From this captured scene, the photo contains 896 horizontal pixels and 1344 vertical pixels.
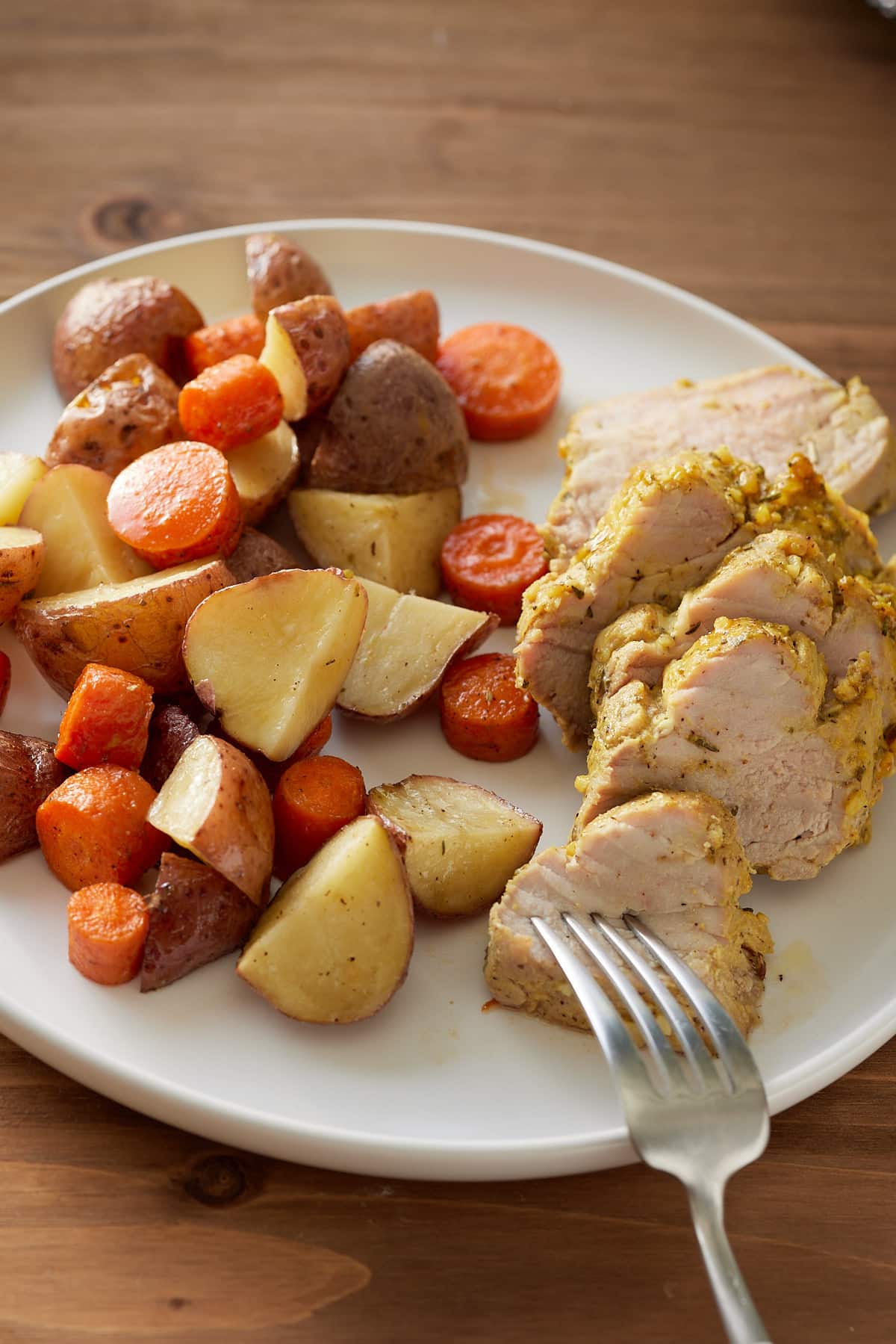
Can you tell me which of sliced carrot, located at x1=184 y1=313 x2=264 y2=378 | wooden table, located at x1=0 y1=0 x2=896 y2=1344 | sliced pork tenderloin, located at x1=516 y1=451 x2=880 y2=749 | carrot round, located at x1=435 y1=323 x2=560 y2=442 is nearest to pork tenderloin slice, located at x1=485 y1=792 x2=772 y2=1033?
wooden table, located at x1=0 y1=0 x2=896 y2=1344

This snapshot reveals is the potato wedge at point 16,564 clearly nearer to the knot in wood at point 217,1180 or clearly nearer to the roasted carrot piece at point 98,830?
the roasted carrot piece at point 98,830

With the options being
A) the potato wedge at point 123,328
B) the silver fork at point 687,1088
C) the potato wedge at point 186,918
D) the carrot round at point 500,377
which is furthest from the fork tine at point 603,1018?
the potato wedge at point 123,328

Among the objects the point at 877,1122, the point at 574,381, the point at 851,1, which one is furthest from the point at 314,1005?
the point at 851,1

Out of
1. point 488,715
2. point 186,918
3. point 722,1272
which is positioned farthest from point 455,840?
point 722,1272

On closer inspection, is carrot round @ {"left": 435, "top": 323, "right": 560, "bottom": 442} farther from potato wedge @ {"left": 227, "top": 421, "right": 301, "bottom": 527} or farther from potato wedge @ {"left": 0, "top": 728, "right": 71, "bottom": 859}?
potato wedge @ {"left": 0, "top": 728, "right": 71, "bottom": 859}

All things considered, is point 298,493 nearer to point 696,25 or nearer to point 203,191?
point 203,191
